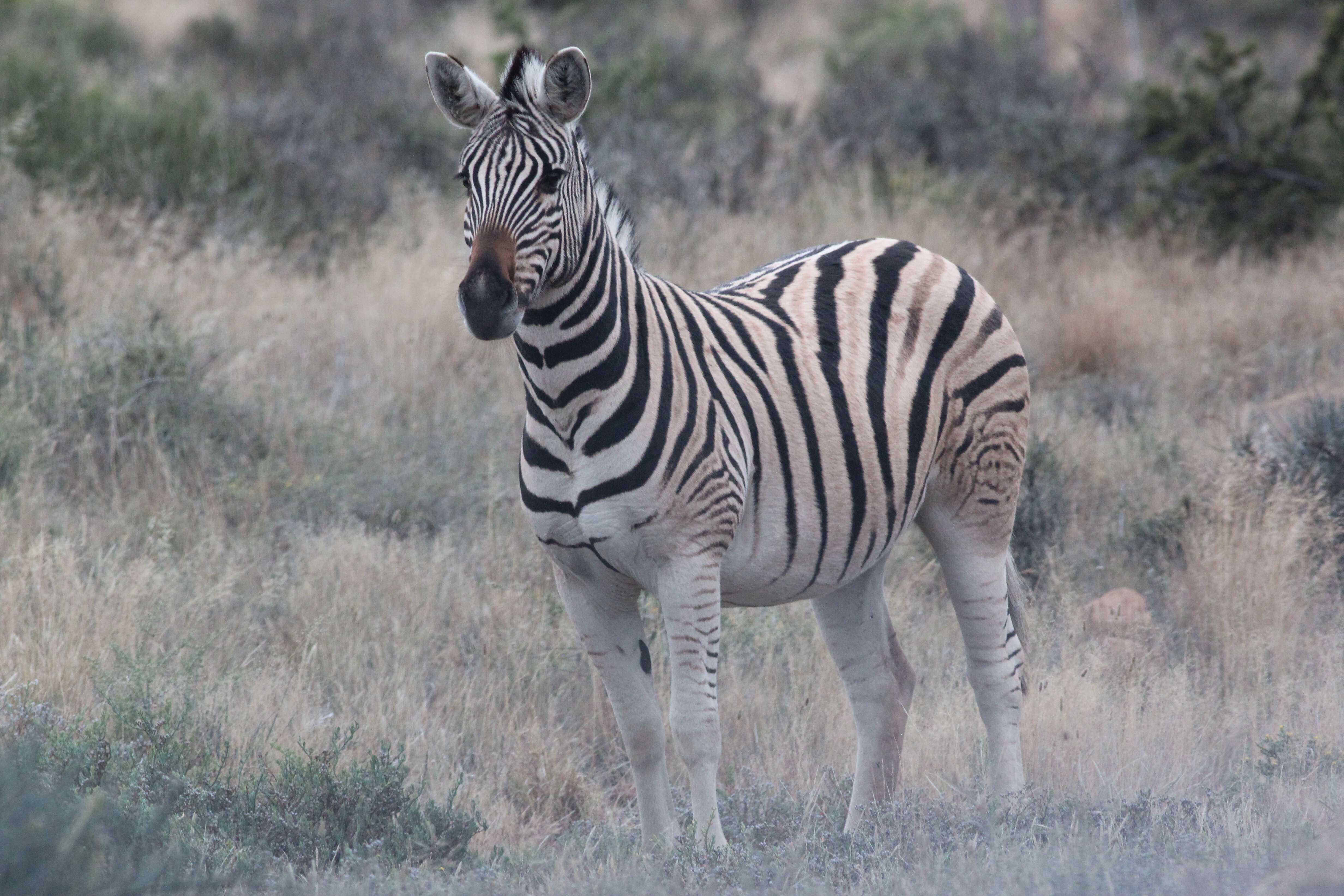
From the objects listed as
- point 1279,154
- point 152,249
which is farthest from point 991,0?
point 152,249

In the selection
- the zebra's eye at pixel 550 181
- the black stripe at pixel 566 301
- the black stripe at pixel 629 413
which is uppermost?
the zebra's eye at pixel 550 181

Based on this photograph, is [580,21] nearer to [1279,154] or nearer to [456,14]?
[456,14]

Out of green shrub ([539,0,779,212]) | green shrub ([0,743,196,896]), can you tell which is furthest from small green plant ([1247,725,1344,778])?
green shrub ([539,0,779,212])

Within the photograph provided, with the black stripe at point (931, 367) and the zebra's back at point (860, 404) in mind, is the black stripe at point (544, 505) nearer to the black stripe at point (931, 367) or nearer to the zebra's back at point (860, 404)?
the zebra's back at point (860, 404)

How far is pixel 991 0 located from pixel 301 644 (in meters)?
21.8

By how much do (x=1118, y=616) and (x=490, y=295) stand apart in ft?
12.3

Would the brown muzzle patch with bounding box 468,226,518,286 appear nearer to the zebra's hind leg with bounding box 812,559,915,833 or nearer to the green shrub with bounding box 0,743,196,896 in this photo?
Result: the green shrub with bounding box 0,743,196,896

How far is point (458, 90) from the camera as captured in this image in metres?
3.83

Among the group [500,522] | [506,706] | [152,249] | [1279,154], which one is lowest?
[506,706]

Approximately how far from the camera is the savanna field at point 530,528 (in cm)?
413

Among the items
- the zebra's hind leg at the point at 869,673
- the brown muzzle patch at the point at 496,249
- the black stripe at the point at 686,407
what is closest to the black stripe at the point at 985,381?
the zebra's hind leg at the point at 869,673

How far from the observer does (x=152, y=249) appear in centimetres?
872

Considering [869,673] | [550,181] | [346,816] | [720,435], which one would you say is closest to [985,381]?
[869,673]

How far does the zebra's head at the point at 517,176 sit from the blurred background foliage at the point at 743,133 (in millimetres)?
6409
